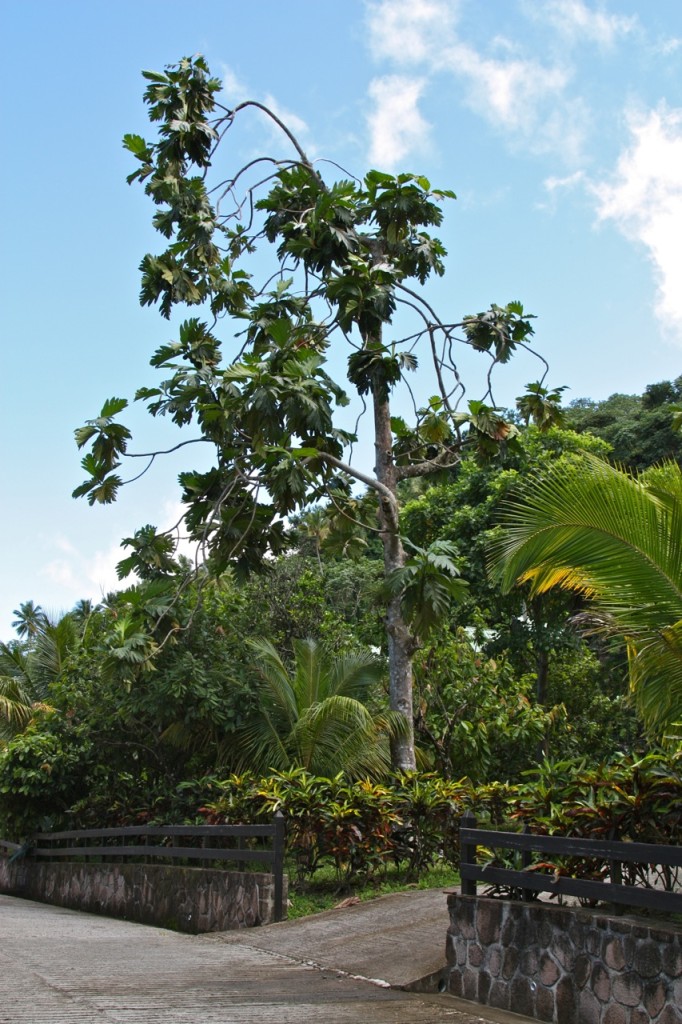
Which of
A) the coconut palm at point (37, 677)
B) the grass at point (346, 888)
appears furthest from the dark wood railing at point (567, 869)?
the coconut palm at point (37, 677)

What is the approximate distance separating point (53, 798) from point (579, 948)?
538 inches

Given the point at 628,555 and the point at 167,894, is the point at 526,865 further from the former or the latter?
the point at 167,894

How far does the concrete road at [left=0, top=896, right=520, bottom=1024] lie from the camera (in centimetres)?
648

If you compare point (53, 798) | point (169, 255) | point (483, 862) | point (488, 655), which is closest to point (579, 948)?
point (483, 862)

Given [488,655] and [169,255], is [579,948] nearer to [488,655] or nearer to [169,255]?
[169,255]

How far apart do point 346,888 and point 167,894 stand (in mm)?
2921

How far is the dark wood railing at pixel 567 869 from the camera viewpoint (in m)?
6.43

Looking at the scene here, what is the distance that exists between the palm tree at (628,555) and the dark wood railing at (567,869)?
1.33 metres

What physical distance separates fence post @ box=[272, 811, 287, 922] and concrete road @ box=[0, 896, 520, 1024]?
0.36 m

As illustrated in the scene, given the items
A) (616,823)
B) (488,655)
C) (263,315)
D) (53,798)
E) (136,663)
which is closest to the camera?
(616,823)

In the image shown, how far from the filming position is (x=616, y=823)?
7.34 m

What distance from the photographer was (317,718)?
46.6 feet

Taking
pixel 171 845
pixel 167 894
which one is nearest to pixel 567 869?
pixel 167 894

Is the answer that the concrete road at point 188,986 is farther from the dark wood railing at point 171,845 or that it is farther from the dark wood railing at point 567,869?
the dark wood railing at point 567,869
